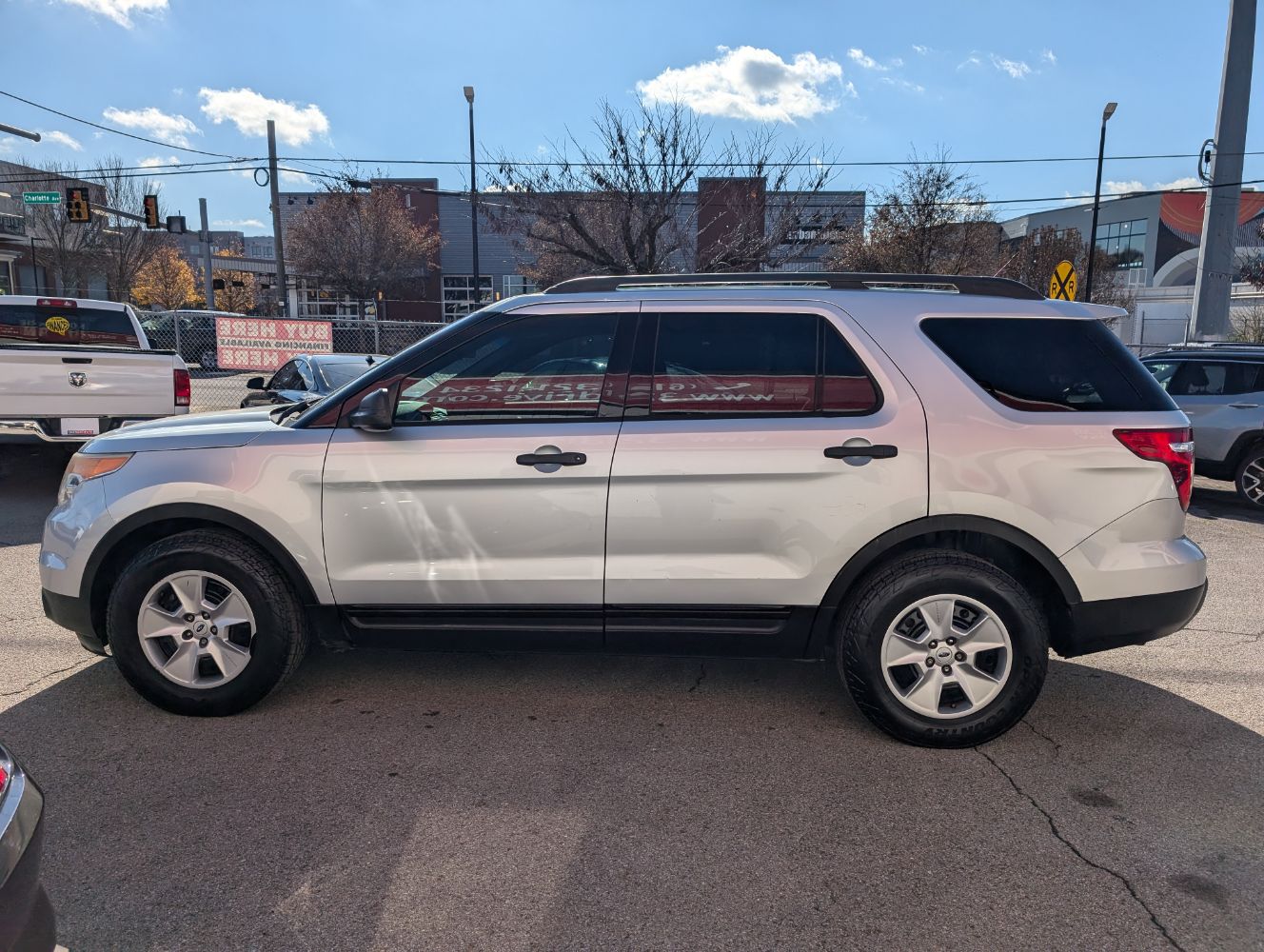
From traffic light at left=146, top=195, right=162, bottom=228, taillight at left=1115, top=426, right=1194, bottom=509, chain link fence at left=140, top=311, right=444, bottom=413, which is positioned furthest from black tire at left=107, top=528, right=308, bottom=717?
traffic light at left=146, top=195, right=162, bottom=228

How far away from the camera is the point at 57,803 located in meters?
3.12

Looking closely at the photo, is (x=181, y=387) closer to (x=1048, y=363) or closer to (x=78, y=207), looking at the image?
(x=1048, y=363)

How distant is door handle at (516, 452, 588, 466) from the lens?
3.57 m

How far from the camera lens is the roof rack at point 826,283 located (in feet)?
12.7

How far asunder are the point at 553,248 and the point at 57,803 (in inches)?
749

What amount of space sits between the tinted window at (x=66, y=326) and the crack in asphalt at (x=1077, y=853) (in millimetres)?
9459

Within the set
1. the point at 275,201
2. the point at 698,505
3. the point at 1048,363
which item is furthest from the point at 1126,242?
the point at 698,505

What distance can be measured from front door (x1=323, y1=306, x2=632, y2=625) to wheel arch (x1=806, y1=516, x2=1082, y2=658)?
962mm

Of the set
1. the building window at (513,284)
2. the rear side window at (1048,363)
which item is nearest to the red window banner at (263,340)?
the rear side window at (1048,363)

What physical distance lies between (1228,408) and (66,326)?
12.4 meters

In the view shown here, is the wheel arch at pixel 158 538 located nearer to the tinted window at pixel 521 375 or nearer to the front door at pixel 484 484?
the front door at pixel 484 484

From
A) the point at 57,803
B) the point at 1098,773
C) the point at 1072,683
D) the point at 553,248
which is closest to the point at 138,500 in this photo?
the point at 57,803

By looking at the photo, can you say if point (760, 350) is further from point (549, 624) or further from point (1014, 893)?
point (1014, 893)

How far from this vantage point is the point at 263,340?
1584 cm
